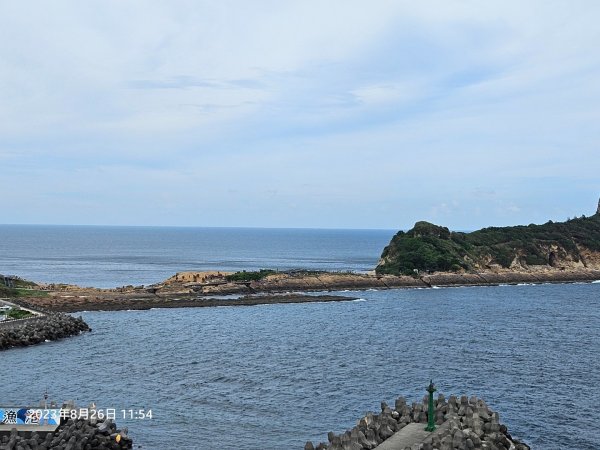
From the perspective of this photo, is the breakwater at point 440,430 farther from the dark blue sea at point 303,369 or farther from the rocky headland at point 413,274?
the rocky headland at point 413,274

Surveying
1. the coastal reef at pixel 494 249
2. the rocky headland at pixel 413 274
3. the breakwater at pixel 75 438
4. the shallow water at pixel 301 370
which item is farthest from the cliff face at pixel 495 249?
the breakwater at pixel 75 438

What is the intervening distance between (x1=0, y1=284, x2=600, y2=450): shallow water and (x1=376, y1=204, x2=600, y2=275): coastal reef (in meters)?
45.3

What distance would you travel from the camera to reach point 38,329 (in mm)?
61656

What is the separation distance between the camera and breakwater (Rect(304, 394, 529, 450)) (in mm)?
26562

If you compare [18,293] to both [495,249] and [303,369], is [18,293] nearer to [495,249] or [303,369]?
[303,369]

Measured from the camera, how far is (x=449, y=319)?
267ft

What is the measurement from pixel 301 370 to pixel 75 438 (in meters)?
22.9

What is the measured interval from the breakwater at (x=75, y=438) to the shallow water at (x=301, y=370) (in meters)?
2.22

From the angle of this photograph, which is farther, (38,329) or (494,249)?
(494,249)

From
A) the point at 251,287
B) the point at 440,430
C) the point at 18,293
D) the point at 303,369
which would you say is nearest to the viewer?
the point at 440,430

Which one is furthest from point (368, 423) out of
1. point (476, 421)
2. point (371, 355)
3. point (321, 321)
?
point (321, 321)

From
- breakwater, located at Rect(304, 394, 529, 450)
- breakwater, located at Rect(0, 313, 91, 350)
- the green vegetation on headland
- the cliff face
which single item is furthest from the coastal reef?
breakwater, located at Rect(304, 394, 529, 450)

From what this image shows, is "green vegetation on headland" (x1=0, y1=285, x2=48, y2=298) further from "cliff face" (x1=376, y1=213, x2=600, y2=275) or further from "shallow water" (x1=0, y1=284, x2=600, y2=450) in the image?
"cliff face" (x1=376, y1=213, x2=600, y2=275)

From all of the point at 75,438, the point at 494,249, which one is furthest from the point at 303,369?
the point at 494,249
